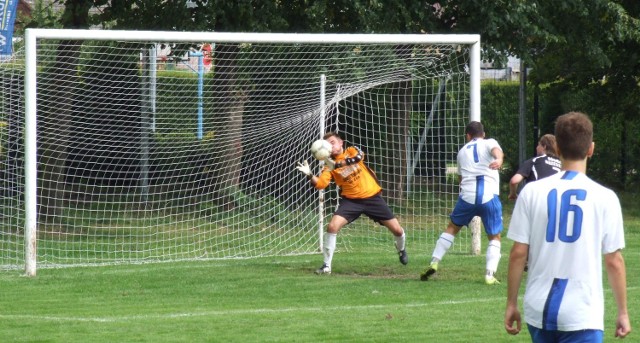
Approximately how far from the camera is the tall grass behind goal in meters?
15.0

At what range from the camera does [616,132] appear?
26.0 meters

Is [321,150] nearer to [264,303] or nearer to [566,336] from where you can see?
[264,303]

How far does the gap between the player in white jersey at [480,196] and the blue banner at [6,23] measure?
6.76m

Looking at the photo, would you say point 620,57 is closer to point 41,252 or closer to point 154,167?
point 154,167

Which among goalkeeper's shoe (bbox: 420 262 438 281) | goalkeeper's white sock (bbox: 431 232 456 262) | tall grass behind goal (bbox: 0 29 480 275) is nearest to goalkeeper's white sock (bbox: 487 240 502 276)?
goalkeeper's white sock (bbox: 431 232 456 262)

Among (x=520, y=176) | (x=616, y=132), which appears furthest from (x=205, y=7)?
(x=616, y=132)

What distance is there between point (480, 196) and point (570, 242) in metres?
6.90

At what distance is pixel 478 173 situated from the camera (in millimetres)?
11961

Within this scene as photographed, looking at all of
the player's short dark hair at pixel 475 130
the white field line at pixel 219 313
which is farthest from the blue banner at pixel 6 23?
the player's short dark hair at pixel 475 130

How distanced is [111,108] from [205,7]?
11.2ft

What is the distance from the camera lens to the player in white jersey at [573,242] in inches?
195

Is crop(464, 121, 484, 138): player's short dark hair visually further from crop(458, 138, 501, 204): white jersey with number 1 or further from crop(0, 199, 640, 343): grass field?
crop(0, 199, 640, 343): grass field

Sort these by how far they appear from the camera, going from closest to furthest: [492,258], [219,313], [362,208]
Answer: [219,313]
[492,258]
[362,208]

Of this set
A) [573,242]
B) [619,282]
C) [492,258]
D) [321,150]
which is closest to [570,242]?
[573,242]
